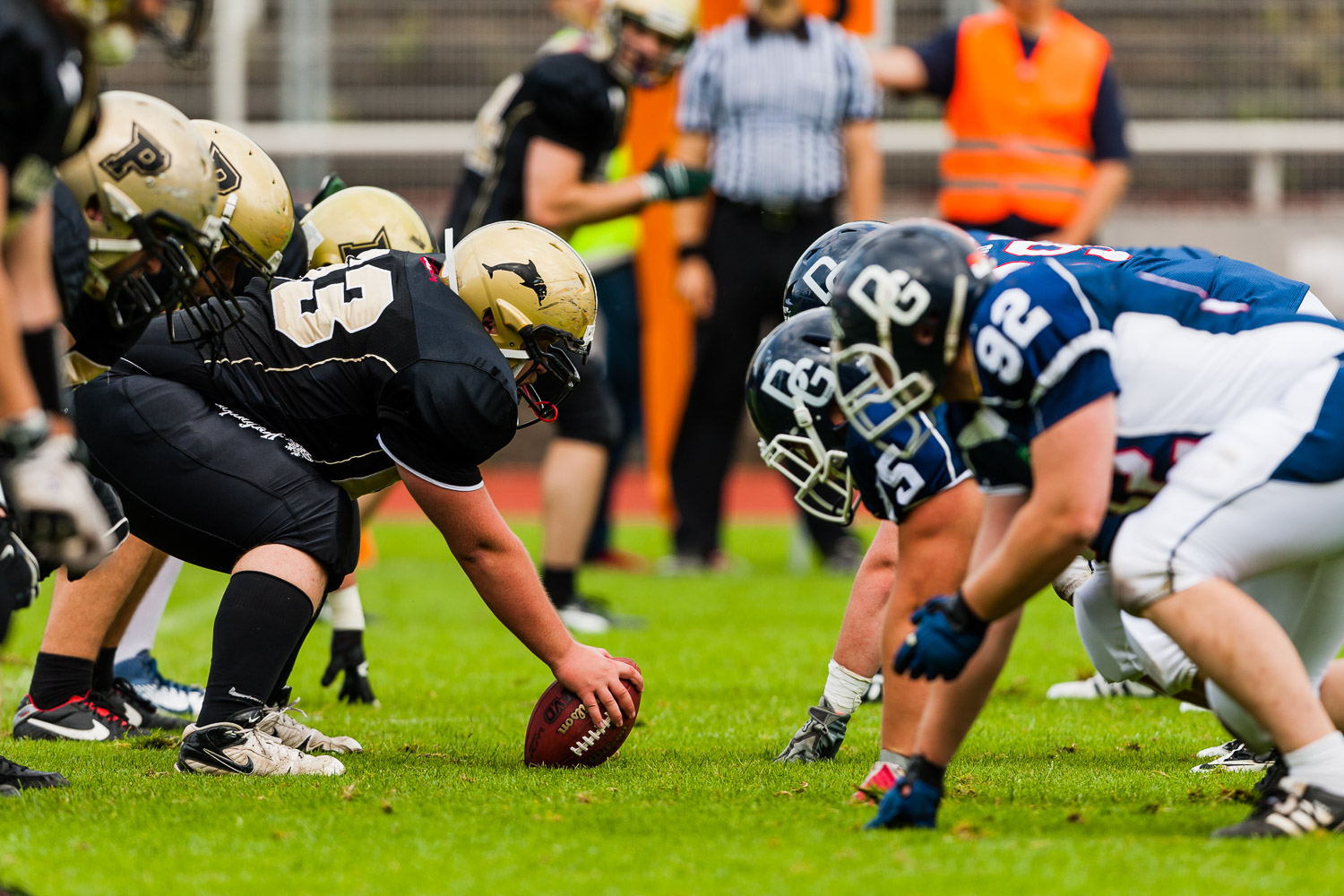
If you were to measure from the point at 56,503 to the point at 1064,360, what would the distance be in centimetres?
178

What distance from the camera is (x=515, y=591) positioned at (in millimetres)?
3732

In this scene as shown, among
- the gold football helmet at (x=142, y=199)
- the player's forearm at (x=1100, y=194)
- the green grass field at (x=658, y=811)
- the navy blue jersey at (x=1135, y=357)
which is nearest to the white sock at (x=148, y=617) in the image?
the green grass field at (x=658, y=811)

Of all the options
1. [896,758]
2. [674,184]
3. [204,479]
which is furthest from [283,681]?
[674,184]

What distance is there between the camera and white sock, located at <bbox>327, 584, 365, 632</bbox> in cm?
482

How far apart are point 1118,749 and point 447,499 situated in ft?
6.07

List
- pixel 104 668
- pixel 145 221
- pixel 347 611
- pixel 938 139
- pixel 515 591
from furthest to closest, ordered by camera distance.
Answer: pixel 938 139 → pixel 347 611 → pixel 104 668 → pixel 515 591 → pixel 145 221

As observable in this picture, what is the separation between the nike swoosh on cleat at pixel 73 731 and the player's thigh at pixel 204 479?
2.03ft

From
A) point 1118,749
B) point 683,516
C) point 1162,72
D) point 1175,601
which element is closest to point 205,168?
point 1175,601

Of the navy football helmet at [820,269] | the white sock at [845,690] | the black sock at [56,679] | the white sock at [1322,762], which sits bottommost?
the black sock at [56,679]

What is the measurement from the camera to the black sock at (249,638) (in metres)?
3.61

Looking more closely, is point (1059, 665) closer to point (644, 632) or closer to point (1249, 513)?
point (644, 632)

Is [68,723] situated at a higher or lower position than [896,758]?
lower

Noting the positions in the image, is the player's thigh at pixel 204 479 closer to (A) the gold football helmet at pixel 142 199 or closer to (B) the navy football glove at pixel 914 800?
(A) the gold football helmet at pixel 142 199

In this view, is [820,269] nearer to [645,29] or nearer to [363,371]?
[363,371]
